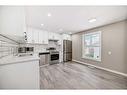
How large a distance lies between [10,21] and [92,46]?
173 inches

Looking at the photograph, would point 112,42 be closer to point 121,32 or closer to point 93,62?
point 121,32

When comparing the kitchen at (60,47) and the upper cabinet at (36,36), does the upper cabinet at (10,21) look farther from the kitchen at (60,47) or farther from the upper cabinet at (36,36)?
the upper cabinet at (36,36)

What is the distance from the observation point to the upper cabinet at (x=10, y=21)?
50.0 inches

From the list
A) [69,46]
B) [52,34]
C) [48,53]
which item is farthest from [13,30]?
[69,46]

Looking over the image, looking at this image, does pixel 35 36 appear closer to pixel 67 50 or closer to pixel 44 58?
pixel 44 58

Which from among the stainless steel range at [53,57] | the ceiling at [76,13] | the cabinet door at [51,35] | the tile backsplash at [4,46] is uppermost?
the ceiling at [76,13]

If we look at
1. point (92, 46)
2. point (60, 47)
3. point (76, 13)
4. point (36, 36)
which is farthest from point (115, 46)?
point (36, 36)

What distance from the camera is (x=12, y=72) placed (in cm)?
102

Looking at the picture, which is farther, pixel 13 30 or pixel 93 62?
pixel 93 62

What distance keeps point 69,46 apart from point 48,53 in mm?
2157

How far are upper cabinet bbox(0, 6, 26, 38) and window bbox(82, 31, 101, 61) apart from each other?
3.88 meters

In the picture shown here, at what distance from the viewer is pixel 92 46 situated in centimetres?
481

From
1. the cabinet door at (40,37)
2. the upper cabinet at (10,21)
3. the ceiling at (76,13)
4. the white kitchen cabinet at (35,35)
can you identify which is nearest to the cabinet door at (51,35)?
the cabinet door at (40,37)

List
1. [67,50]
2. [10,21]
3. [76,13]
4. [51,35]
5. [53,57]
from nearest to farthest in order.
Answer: [10,21] < [76,13] < [53,57] < [51,35] < [67,50]
